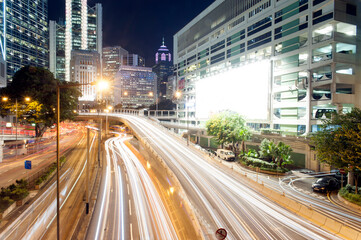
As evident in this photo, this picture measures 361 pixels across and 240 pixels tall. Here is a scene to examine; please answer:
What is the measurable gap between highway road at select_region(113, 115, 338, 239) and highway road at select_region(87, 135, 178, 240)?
3150 mm

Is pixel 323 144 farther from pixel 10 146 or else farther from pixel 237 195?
pixel 10 146

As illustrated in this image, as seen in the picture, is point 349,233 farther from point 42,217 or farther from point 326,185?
point 42,217

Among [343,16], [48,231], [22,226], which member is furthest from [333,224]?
[343,16]

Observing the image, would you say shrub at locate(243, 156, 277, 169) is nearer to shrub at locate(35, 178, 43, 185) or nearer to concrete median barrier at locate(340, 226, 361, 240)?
concrete median barrier at locate(340, 226, 361, 240)

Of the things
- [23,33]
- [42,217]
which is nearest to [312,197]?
[42,217]

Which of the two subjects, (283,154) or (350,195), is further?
(283,154)

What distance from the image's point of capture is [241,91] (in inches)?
2152

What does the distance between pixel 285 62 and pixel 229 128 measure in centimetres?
2008

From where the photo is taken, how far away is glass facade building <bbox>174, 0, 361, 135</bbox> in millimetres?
37531

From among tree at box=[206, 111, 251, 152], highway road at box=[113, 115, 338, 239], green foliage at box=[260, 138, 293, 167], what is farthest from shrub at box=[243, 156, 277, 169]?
highway road at box=[113, 115, 338, 239]

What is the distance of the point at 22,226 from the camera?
16.4 m

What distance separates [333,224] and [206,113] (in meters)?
56.9

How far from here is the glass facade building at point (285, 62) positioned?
3753 cm

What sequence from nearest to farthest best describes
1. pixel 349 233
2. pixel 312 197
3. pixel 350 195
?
pixel 349 233 → pixel 350 195 → pixel 312 197
